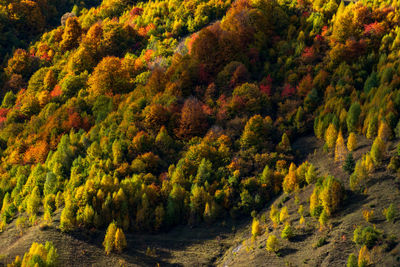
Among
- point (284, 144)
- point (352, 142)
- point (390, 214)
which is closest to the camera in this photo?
point (390, 214)

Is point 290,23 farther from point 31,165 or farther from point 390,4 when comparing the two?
point 31,165

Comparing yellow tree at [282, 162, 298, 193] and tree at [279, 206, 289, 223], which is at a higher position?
yellow tree at [282, 162, 298, 193]

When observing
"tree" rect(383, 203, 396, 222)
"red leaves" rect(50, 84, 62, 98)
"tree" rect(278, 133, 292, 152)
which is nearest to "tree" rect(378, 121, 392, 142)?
"tree" rect(278, 133, 292, 152)

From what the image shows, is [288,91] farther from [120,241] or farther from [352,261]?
[352,261]

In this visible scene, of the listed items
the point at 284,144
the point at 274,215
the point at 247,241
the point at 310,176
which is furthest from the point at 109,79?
the point at 247,241

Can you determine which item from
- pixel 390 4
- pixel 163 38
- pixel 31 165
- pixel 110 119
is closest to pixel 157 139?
pixel 110 119

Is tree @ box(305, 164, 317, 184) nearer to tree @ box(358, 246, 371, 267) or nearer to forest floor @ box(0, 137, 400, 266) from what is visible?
forest floor @ box(0, 137, 400, 266)
